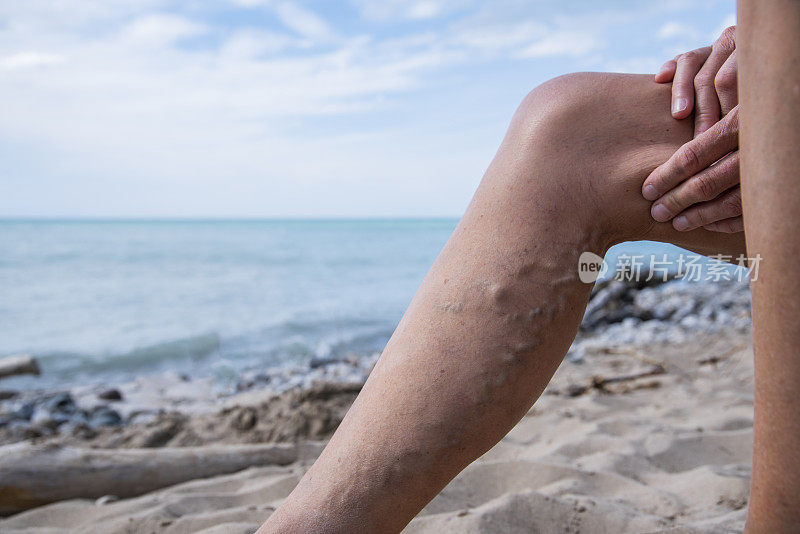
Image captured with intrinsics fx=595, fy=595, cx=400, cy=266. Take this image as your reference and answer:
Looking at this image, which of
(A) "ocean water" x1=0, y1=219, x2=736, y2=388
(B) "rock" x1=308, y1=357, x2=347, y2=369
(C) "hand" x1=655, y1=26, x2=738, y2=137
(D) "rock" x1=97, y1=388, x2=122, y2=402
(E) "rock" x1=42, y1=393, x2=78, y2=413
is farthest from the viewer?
(A) "ocean water" x1=0, y1=219, x2=736, y2=388

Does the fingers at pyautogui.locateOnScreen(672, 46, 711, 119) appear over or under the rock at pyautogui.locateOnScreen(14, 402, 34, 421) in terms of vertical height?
over

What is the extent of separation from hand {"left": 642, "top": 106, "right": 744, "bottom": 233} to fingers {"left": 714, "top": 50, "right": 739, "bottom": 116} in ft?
0.20

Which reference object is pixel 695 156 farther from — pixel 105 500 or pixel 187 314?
pixel 187 314

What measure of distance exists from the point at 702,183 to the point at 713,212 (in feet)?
0.22

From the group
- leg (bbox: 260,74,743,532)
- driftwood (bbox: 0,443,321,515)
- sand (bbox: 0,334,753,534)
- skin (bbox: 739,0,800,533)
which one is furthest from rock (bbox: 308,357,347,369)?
skin (bbox: 739,0,800,533)

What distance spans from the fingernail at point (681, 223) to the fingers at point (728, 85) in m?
0.18

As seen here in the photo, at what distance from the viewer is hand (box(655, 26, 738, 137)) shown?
0.94 meters

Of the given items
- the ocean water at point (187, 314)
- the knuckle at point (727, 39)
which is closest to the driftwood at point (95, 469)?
the knuckle at point (727, 39)

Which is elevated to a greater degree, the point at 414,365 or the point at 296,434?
the point at 414,365

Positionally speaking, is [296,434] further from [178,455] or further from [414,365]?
[414,365]

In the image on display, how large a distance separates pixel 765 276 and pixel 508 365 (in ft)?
1.12

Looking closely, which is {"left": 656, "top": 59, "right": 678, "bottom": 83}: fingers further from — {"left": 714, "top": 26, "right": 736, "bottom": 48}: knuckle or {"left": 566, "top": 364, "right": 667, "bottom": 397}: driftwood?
{"left": 566, "top": 364, "right": 667, "bottom": 397}: driftwood

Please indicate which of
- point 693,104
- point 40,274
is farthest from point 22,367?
point 40,274

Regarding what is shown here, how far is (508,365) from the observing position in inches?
33.3
